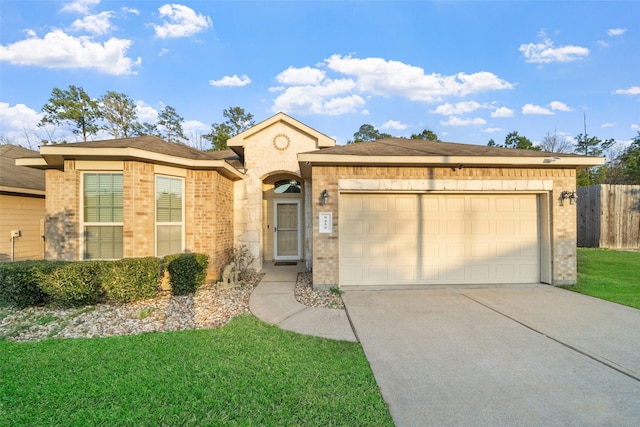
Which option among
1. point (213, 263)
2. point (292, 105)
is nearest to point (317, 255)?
point (213, 263)

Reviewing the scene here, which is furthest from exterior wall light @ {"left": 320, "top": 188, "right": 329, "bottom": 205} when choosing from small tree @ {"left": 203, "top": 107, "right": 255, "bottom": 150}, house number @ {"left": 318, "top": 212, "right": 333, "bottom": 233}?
small tree @ {"left": 203, "top": 107, "right": 255, "bottom": 150}

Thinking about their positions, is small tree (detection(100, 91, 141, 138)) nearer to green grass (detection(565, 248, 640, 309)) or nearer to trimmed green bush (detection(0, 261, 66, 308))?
trimmed green bush (detection(0, 261, 66, 308))

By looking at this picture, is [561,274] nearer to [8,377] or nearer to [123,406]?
[123,406]

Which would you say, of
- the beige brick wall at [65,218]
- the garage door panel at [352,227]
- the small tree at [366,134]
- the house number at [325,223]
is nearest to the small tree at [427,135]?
the small tree at [366,134]

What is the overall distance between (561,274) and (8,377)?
30.8 feet

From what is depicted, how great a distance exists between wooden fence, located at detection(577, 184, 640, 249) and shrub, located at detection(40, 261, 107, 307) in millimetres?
15086

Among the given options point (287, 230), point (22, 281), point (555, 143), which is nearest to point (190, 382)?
point (22, 281)

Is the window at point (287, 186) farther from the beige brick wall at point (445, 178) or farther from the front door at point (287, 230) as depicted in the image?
the beige brick wall at point (445, 178)

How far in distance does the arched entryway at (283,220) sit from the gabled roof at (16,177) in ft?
24.7

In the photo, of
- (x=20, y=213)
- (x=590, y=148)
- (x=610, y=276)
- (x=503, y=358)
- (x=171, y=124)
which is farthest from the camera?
(x=171, y=124)

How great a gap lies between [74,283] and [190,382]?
3.83m

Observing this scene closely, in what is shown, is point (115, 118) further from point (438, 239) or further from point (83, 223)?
point (438, 239)

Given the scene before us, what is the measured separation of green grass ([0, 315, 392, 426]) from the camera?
2186mm

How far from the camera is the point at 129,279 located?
16.6 feet
